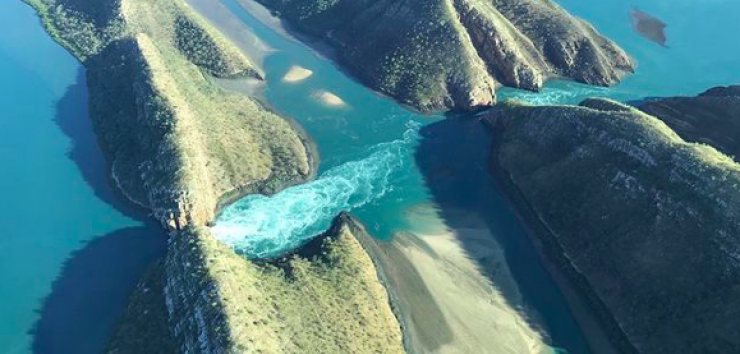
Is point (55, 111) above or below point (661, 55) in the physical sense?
below

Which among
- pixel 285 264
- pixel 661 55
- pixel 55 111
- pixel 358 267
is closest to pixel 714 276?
pixel 358 267

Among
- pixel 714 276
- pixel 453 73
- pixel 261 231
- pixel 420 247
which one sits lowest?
pixel 261 231

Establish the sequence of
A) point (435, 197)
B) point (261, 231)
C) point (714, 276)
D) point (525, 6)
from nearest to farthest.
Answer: point (714, 276), point (261, 231), point (435, 197), point (525, 6)

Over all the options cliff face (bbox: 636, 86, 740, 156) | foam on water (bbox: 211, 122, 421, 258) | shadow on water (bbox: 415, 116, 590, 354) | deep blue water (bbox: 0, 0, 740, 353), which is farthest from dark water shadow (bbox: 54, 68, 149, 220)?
cliff face (bbox: 636, 86, 740, 156)

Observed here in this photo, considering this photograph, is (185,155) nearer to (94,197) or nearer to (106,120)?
(94,197)

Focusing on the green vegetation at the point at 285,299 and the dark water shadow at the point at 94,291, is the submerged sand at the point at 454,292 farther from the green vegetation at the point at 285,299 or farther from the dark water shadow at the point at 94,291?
the dark water shadow at the point at 94,291

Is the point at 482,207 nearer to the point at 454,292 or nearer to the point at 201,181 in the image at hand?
the point at 454,292
